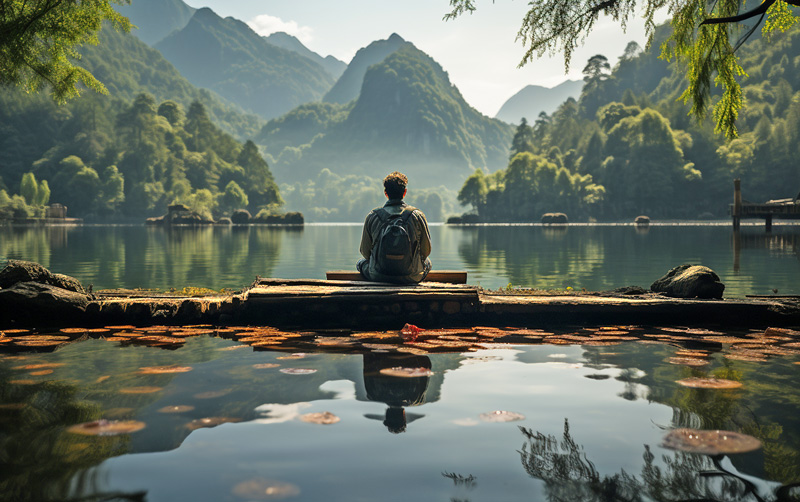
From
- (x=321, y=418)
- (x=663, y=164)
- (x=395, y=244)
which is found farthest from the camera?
(x=663, y=164)

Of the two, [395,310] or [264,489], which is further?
[395,310]

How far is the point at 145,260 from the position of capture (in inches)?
1182

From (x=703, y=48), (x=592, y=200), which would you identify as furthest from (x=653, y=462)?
(x=592, y=200)

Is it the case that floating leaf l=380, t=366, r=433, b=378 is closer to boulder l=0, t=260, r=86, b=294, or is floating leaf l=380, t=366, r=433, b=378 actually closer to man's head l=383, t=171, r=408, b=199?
man's head l=383, t=171, r=408, b=199

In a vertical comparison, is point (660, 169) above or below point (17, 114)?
below

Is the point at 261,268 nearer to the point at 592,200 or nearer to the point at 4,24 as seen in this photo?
the point at 4,24

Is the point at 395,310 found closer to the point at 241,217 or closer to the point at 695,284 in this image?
the point at 695,284

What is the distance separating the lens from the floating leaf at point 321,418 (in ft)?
15.6

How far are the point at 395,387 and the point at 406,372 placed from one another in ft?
1.78

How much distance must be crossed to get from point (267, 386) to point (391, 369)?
4.36ft

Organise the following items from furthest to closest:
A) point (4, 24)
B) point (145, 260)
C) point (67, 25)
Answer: point (145, 260), point (67, 25), point (4, 24)

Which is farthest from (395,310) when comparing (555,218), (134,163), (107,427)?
(134,163)

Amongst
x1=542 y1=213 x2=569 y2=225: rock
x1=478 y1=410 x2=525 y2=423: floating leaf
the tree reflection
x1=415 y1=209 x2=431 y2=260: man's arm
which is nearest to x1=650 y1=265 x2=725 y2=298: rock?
x1=415 y1=209 x2=431 y2=260: man's arm

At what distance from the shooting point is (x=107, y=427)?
14.8ft
